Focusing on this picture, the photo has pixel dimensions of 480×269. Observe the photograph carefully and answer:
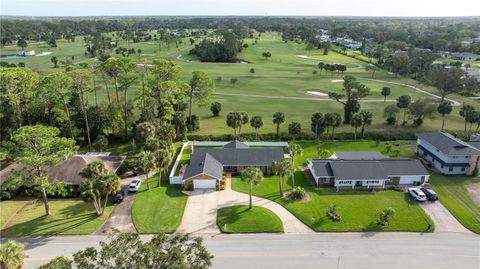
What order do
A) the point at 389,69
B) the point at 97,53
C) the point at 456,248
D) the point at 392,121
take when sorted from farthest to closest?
the point at 97,53 → the point at 389,69 → the point at 392,121 → the point at 456,248

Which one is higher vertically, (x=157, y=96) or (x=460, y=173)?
(x=157, y=96)

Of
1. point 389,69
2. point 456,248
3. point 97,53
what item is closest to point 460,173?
point 456,248

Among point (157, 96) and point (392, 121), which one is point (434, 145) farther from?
point (157, 96)

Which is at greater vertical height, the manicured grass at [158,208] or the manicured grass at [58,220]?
the manicured grass at [158,208]

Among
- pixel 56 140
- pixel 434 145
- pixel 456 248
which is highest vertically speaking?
pixel 56 140

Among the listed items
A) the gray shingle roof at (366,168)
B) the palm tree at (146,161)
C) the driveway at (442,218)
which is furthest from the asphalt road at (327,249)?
the gray shingle roof at (366,168)

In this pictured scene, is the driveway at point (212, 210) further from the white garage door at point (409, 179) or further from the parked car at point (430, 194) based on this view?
the white garage door at point (409, 179)

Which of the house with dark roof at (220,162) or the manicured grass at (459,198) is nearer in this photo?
the manicured grass at (459,198)
